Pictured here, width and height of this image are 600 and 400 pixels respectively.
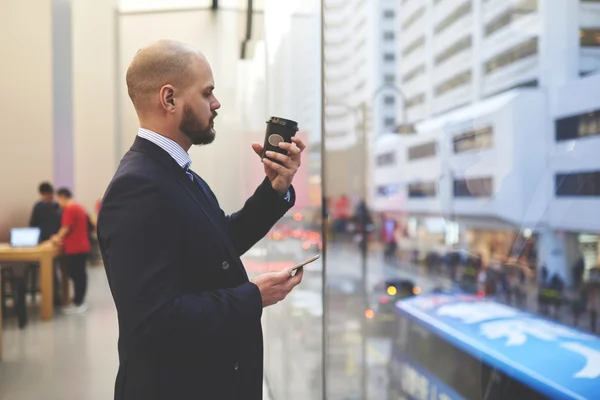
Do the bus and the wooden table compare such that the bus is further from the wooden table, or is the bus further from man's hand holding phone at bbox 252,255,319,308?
the wooden table

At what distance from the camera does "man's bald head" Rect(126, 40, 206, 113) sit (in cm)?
105

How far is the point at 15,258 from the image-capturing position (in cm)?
576

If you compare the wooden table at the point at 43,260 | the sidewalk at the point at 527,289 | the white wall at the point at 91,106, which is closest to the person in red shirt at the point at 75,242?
the wooden table at the point at 43,260

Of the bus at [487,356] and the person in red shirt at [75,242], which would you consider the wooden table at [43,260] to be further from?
the bus at [487,356]

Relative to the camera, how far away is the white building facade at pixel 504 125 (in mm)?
7559

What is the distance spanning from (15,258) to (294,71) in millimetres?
4435

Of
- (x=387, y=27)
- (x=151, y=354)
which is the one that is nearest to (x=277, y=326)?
(x=151, y=354)

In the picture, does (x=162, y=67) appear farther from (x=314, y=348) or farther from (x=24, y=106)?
(x=24, y=106)

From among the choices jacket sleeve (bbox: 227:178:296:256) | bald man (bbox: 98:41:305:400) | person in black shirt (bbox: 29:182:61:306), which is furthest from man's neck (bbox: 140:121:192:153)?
person in black shirt (bbox: 29:182:61:306)

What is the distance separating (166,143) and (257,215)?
31 cm

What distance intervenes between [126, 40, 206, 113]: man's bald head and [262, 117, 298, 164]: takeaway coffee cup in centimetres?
19

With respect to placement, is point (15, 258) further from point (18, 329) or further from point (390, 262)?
point (390, 262)

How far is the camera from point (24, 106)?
7.02 metres

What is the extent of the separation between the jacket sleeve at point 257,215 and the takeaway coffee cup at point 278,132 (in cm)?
14
